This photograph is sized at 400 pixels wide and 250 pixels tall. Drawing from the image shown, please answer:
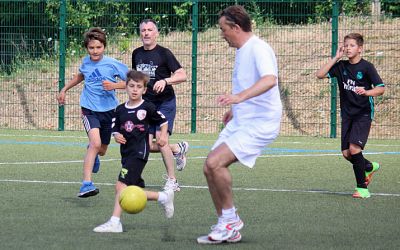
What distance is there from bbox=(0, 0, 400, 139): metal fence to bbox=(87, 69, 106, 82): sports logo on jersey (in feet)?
38.8

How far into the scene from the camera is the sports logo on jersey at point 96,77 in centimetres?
1170

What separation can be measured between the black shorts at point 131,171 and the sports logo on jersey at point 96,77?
2.52 meters

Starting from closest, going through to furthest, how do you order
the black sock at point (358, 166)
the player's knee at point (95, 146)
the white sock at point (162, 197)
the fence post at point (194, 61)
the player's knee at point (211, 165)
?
the player's knee at point (211, 165) < the white sock at point (162, 197) < the player's knee at point (95, 146) < the black sock at point (358, 166) < the fence post at point (194, 61)

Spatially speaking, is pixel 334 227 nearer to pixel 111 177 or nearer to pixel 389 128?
pixel 111 177

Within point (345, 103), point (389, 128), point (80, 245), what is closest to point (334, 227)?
point (80, 245)

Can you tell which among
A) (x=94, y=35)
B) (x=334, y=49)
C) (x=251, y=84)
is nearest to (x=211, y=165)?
(x=251, y=84)

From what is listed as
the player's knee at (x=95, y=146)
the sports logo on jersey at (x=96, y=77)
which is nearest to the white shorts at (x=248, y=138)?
the player's knee at (x=95, y=146)

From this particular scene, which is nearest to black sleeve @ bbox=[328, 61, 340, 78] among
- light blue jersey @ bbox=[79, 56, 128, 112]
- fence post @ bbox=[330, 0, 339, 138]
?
light blue jersey @ bbox=[79, 56, 128, 112]

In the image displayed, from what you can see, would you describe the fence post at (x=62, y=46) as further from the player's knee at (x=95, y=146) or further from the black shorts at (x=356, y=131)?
the black shorts at (x=356, y=131)

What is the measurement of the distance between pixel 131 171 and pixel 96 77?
2695 millimetres

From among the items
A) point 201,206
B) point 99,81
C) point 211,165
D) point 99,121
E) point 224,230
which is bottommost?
point 201,206

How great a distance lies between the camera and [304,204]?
10.8m

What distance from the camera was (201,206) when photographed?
10531mm

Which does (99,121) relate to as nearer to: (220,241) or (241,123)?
(241,123)
